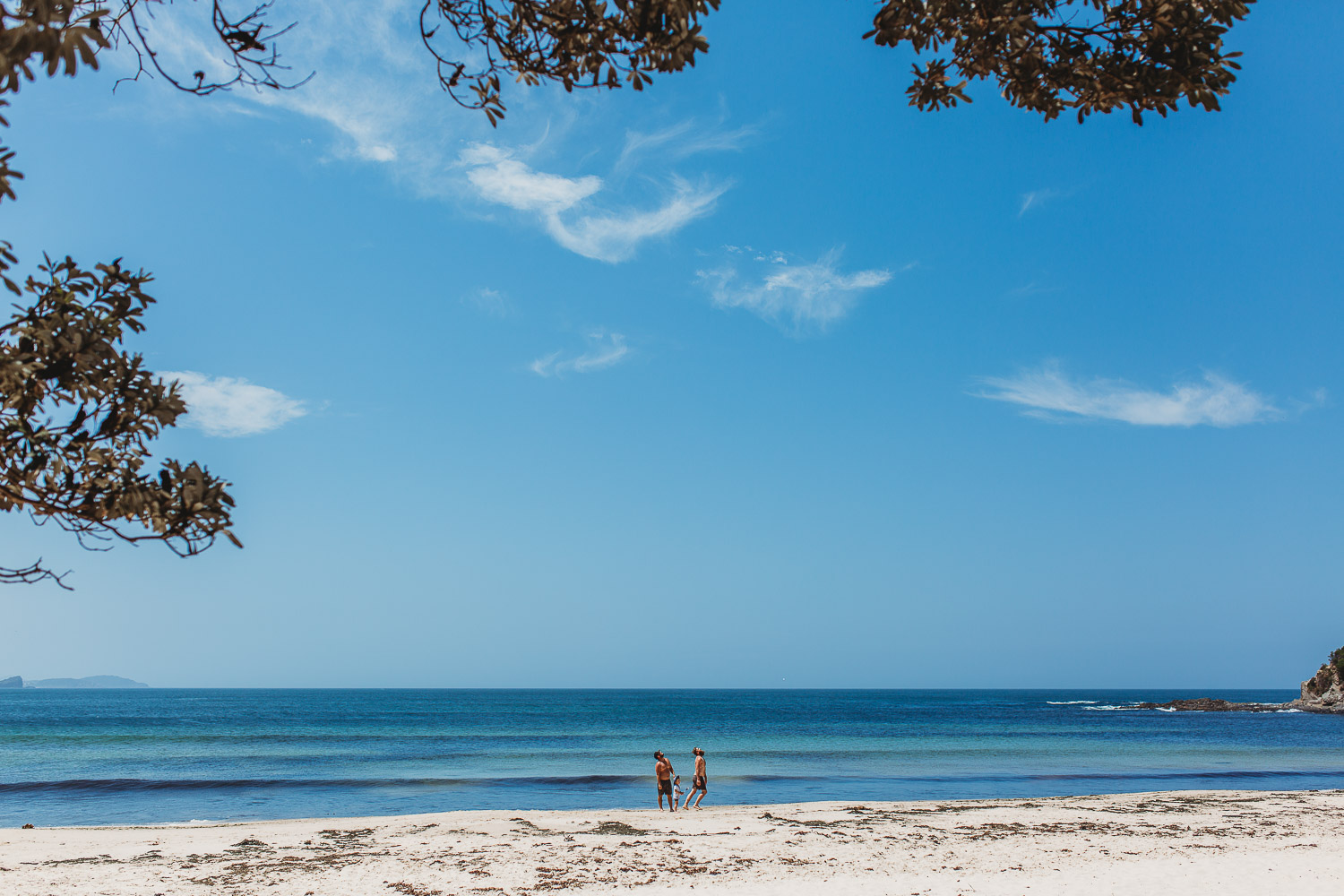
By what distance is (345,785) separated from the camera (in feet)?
88.9

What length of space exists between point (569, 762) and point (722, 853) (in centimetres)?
2146

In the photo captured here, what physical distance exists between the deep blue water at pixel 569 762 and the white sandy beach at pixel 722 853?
5603mm

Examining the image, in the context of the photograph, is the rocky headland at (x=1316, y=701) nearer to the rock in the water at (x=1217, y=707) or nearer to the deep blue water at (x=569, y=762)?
the rock in the water at (x=1217, y=707)

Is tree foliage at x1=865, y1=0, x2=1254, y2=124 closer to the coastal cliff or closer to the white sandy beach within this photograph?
the white sandy beach

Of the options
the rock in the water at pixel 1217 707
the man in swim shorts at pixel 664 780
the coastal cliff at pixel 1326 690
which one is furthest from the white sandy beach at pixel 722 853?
the rock in the water at pixel 1217 707

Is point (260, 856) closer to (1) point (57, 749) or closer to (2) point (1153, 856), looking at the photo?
(2) point (1153, 856)

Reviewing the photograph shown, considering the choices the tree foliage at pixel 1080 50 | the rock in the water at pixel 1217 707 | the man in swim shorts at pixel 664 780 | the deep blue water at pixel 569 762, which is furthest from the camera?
the rock in the water at pixel 1217 707

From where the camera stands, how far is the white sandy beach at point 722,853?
11.1m

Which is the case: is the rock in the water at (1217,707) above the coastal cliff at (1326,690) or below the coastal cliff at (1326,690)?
below

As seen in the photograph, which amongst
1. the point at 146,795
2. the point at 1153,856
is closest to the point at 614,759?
the point at 146,795

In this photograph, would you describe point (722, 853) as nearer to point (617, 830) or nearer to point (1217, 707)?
point (617, 830)

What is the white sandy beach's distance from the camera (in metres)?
11.1

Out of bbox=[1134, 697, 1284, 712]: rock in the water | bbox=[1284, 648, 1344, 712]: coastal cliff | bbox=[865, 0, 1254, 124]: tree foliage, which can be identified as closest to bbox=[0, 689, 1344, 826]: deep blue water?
bbox=[865, 0, 1254, 124]: tree foliage

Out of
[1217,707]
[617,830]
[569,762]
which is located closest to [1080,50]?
[617,830]
